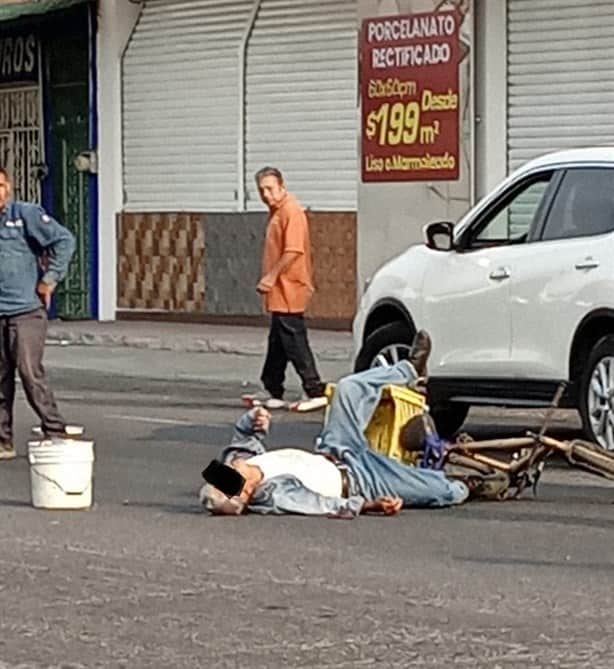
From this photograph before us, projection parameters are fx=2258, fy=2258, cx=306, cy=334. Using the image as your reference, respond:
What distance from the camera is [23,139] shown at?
2916cm

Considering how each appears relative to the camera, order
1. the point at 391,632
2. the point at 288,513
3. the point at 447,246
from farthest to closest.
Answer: the point at 447,246, the point at 288,513, the point at 391,632

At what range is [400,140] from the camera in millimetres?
23984

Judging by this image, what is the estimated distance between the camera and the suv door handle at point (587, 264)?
13.3 m

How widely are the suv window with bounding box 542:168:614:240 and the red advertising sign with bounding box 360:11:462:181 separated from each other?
9633mm

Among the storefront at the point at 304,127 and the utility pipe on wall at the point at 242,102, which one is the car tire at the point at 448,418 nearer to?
the storefront at the point at 304,127

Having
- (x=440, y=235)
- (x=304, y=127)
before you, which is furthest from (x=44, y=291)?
(x=304, y=127)

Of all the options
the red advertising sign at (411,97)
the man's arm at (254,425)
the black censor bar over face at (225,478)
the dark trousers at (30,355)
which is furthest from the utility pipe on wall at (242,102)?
the black censor bar over face at (225,478)

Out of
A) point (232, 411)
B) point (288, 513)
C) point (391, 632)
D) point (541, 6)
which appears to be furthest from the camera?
point (541, 6)

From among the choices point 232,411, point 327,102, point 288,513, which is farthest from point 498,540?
point 327,102

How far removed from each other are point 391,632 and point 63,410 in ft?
32.6

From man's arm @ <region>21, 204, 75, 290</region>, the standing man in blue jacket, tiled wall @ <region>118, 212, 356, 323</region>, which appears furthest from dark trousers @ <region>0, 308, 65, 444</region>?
tiled wall @ <region>118, 212, 356, 323</region>

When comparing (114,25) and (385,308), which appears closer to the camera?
(385,308)

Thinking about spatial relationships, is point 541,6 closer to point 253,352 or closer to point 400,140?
point 400,140

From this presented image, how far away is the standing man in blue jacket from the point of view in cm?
1399
